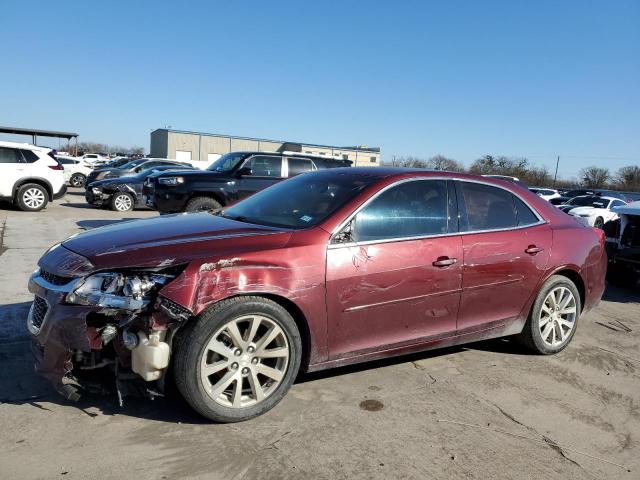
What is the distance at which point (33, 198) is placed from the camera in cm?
1400

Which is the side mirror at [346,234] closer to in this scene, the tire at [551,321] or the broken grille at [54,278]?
the broken grille at [54,278]

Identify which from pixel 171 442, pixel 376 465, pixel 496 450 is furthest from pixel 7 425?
pixel 496 450

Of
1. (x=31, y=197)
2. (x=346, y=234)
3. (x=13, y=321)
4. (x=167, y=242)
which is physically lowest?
(x=13, y=321)

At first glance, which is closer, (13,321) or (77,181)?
(13,321)

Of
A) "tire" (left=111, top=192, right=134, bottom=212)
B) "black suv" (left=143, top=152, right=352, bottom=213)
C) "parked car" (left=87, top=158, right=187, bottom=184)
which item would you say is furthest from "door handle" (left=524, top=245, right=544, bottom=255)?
"parked car" (left=87, top=158, right=187, bottom=184)

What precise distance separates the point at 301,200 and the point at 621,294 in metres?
5.97

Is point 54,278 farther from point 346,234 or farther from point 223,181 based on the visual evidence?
point 223,181

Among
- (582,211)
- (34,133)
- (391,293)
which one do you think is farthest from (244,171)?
(34,133)

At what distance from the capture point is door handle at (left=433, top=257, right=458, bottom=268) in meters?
3.83

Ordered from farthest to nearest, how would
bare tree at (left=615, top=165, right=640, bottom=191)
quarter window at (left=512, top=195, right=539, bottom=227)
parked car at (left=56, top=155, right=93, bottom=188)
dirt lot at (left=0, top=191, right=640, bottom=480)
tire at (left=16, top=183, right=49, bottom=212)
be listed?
bare tree at (left=615, top=165, right=640, bottom=191), parked car at (left=56, top=155, right=93, bottom=188), tire at (left=16, top=183, right=49, bottom=212), quarter window at (left=512, top=195, right=539, bottom=227), dirt lot at (left=0, top=191, right=640, bottom=480)

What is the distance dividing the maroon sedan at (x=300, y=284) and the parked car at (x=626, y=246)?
3536 millimetres

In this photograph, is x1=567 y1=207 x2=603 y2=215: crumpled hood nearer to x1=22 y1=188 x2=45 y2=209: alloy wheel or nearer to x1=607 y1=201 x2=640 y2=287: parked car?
x1=607 y1=201 x2=640 y2=287: parked car

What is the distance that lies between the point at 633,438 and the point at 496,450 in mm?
1015

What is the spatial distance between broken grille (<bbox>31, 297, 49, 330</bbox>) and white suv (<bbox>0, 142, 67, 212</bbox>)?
12202 mm
